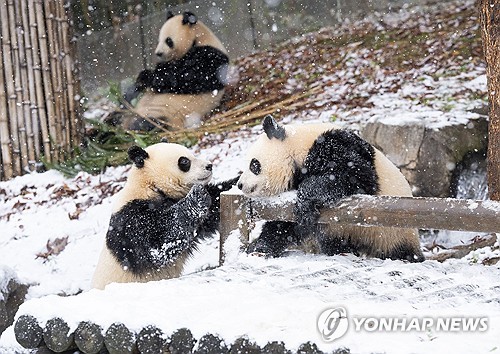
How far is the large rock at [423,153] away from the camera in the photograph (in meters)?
6.03

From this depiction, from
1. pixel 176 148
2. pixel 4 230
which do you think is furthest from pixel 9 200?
pixel 176 148

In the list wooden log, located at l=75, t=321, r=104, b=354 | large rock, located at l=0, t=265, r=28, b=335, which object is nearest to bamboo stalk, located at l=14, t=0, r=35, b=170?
large rock, located at l=0, t=265, r=28, b=335

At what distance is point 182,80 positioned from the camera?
8805mm

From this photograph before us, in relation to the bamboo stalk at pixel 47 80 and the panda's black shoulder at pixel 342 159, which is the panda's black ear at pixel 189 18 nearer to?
the bamboo stalk at pixel 47 80

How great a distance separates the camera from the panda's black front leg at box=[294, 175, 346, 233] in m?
3.74

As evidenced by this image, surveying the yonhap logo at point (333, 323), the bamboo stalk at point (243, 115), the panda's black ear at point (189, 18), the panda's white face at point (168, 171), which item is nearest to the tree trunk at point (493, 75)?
the panda's white face at point (168, 171)

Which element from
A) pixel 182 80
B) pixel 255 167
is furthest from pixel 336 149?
pixel 182 80

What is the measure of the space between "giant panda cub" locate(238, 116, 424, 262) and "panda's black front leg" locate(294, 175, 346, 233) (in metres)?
0.11

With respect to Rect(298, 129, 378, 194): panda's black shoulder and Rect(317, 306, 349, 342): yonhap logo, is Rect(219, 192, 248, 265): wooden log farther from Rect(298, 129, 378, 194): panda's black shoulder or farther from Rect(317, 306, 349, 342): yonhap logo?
Rect(317, 306, 349, 342): yonhap logo

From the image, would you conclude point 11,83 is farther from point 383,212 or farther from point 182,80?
point 383,212

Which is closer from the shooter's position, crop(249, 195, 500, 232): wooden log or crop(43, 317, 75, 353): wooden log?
crop(43, 317, 75, 353): wooden log

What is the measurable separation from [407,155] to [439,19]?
4.55 m

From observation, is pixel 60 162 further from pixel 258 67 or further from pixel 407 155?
pixel 407 155

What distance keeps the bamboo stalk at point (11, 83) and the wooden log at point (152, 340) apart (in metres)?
5.44
